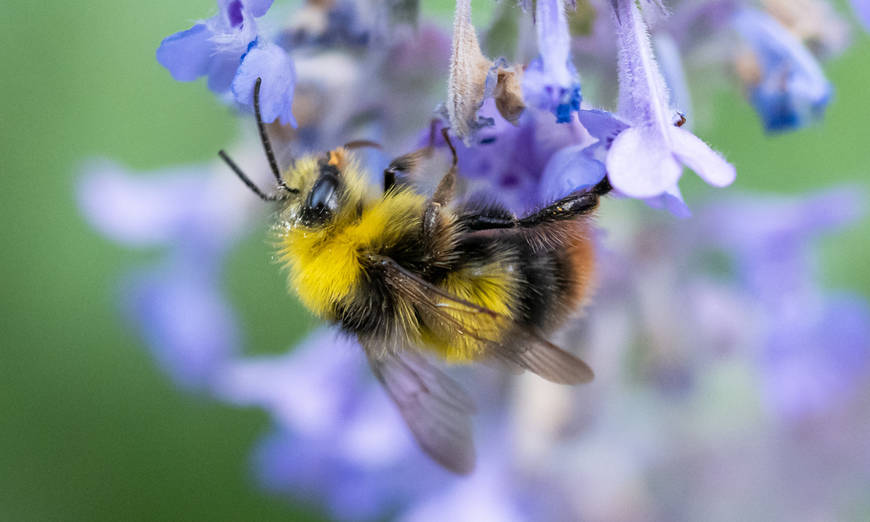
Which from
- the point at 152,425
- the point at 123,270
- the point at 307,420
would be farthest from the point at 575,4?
the point at 152,425

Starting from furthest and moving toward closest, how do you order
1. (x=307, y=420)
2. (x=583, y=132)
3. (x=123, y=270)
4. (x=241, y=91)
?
(x=123, y=270) → (x=307, y=420) → (x=583, y=132) → (x=241, y=91)

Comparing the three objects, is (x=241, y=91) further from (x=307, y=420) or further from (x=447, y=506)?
(x=447, y=506)

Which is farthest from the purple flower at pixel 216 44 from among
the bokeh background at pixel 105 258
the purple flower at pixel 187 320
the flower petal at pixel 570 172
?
the bokeh background at pixel 105 258

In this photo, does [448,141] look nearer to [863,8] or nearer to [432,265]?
[432,265]

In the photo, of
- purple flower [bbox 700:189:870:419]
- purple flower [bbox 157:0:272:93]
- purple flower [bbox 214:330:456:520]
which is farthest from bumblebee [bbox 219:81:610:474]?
purple flower [bbox 700:189:870:419]

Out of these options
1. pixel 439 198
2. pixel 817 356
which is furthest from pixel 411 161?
pixel 817 356

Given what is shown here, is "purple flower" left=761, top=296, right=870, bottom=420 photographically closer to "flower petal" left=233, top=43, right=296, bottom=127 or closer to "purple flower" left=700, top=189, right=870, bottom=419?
"purple flower" left=700, top=189, right=870, bottom=419

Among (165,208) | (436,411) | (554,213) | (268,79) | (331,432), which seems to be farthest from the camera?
(165,208)
